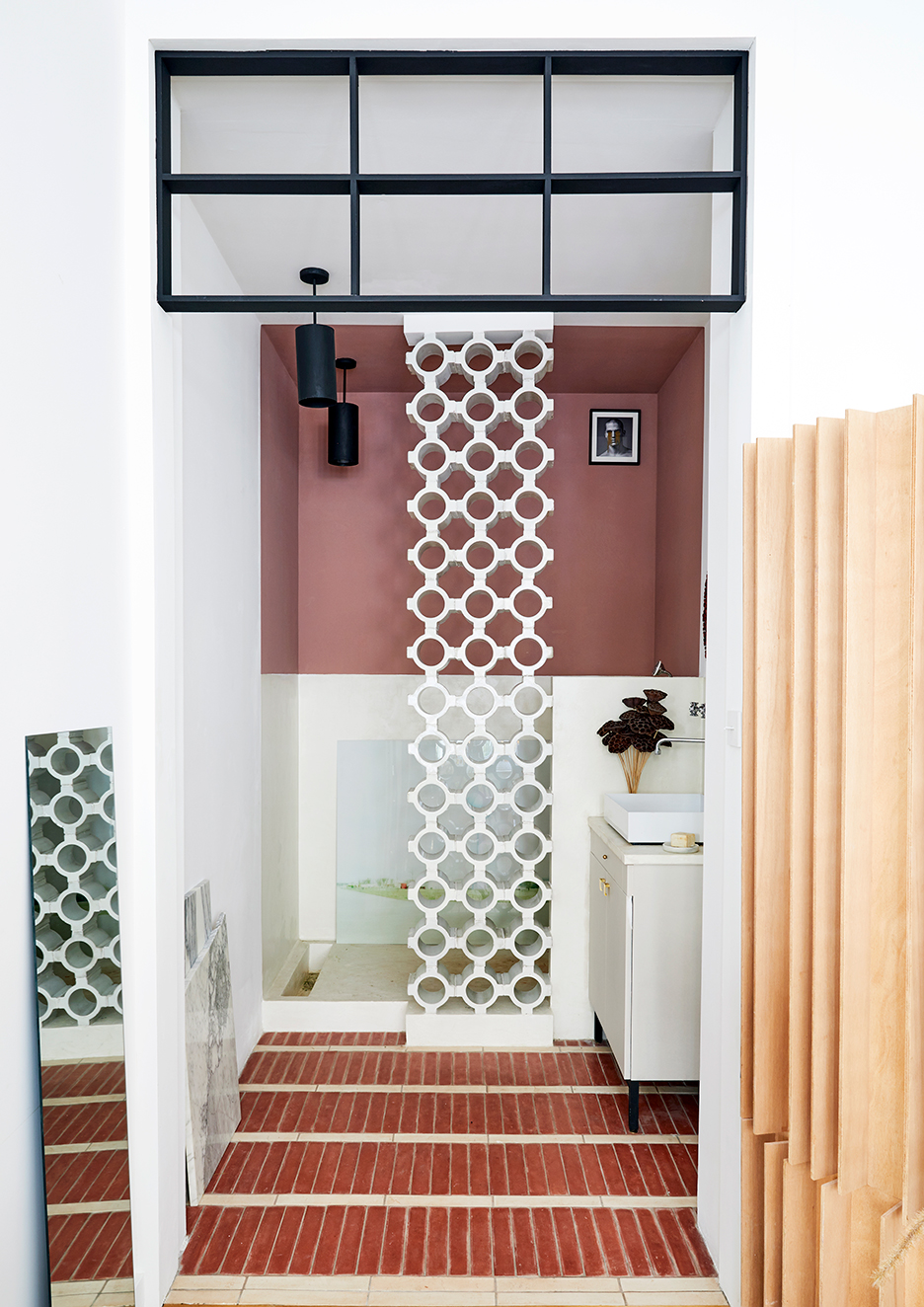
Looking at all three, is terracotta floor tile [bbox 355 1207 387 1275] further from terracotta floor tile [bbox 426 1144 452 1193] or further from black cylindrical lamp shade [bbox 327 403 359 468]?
black cylindrical lamp shade [bbox 327 403 359 468]

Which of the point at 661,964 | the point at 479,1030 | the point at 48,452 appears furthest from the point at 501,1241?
the point at 48,452

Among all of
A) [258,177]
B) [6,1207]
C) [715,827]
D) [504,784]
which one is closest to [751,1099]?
[715,827]

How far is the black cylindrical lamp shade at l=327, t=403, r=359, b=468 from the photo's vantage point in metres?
4.05

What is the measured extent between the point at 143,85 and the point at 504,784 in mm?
2837

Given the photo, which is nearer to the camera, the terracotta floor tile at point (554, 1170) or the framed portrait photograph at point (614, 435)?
the terracotta floor tile at point (554, 1170)

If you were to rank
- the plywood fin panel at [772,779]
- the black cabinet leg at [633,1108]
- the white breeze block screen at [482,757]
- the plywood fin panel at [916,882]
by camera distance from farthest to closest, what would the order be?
the white breeze block screen at [482,757]
the black cabinet leg at [633,1108]
the plywood fin panel at [772,779]
the plywood fin panel at [916,882]

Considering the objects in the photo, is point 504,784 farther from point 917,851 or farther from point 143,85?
point 143,85

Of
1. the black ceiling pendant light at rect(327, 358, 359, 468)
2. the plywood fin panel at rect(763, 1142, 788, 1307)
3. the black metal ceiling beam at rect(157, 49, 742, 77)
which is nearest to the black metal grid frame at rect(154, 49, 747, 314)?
the black metal ceiling beam at rect(157, 49, 742, 77)

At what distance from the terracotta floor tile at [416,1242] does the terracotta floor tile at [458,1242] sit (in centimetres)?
7

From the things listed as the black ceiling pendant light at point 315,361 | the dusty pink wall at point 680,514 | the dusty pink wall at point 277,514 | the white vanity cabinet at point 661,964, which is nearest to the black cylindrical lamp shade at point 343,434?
the dusty pink wall at point 277,514

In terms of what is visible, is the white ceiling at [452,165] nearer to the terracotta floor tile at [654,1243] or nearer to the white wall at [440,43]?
the white wall at [440,43]

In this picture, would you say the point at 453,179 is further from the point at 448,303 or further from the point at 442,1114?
the point at 442,1114

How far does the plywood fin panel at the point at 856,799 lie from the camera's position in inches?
61.1

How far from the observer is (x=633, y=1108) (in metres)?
2.66
